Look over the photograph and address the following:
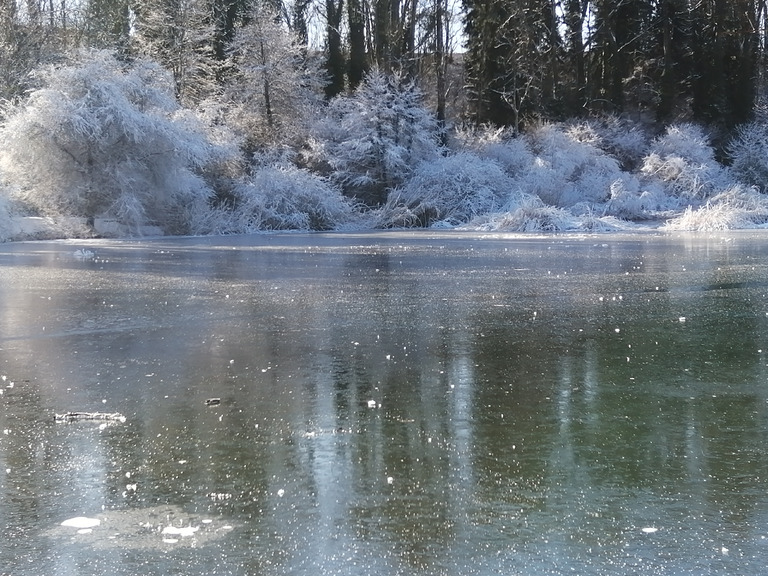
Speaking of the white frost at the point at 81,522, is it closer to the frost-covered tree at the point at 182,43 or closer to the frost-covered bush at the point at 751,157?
the frost-covered tree at the point at 182,43

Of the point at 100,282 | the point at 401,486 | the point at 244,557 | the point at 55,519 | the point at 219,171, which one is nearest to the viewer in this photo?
the point at 244,557

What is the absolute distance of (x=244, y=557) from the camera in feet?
11.2

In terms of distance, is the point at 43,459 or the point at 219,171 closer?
the point at 43,459

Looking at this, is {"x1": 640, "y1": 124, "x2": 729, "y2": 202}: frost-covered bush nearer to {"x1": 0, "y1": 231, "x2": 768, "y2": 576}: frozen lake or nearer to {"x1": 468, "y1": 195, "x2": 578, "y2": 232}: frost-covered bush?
{"x1": 468, "y1": 195, "x2": 578, "y2": 232}: frost-covered bush

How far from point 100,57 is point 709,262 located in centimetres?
2254

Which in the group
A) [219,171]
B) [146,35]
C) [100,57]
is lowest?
[219,171]

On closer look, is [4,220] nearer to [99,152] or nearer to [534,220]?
[99,152]

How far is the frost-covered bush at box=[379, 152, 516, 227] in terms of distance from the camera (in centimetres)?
3553

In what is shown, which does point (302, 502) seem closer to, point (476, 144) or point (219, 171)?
point (219, 171)

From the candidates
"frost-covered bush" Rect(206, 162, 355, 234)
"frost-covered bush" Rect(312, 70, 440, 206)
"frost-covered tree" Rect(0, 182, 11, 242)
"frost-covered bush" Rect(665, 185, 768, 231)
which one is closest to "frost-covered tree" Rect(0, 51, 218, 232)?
"frost-covered bush" Rect(206, 162, 355, 234)

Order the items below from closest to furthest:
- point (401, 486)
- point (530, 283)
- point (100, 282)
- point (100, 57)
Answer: point (401, 486) < point (530, 283) < point (100, 282) < point (100, 57)

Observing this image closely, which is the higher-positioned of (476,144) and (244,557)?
(476,144)

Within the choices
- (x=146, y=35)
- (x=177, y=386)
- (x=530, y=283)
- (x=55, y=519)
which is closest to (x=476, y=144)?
(x=146, y=35)

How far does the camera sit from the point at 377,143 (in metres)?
37.9
